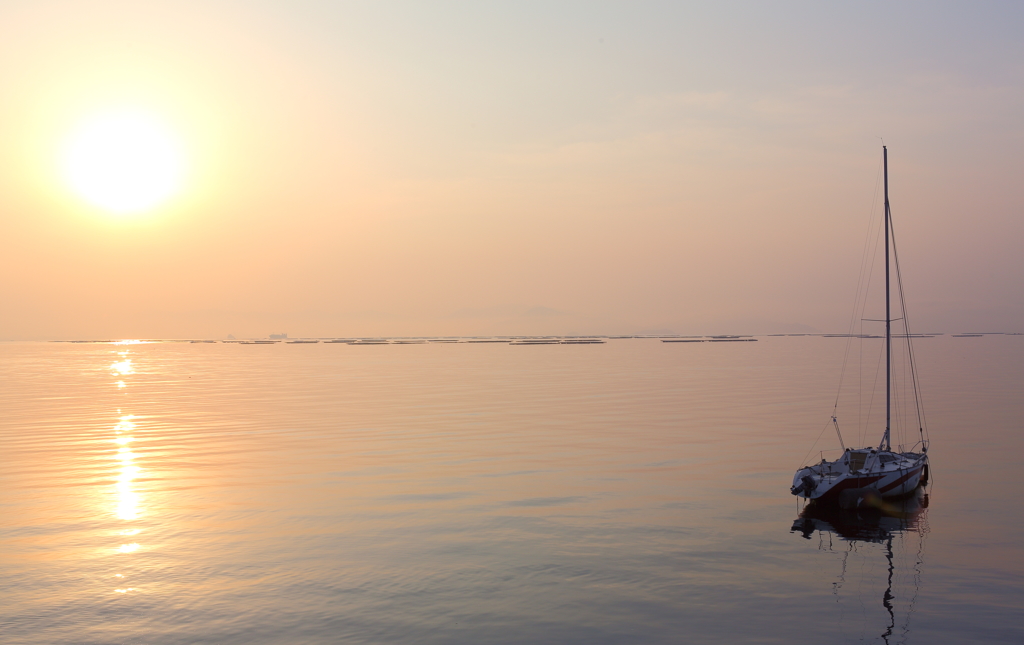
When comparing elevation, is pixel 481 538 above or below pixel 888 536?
above

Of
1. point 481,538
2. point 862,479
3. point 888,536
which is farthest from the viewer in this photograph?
point 862,479

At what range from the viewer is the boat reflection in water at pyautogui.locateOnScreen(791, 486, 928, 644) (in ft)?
80.8

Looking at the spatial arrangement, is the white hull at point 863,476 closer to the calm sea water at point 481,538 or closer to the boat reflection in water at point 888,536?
the boat reflection in water at point 888,536

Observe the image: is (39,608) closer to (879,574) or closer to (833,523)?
(879,574)

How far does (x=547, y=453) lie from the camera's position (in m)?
51.6

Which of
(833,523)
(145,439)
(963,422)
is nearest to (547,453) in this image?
(833,523)

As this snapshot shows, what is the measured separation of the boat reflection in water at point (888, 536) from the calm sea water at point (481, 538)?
0.17 meters

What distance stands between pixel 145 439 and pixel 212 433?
5.16 meters

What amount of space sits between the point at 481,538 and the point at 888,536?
17.9 m

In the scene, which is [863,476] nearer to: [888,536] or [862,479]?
[862,479]

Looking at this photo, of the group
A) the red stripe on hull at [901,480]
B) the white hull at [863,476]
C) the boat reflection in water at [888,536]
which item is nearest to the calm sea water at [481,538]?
the boat reflection in water at [888,536]

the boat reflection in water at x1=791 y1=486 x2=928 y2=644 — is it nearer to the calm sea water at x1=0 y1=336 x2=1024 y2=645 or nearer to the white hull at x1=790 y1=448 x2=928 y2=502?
the calm sea water at x1=0 y1=336 x2=1024 y2=645

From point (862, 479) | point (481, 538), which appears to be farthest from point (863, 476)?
point (481, 538)

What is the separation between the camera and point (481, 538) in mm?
30703
